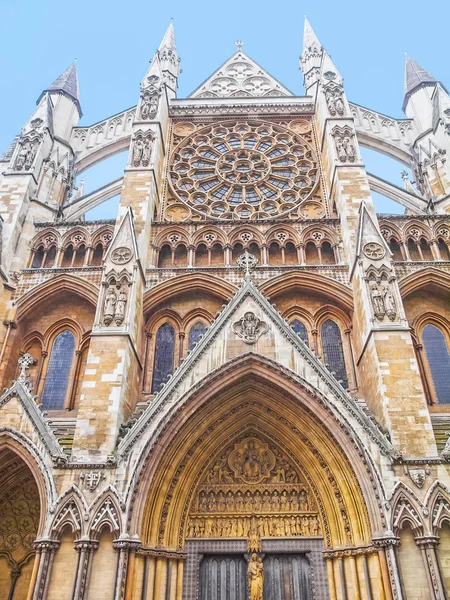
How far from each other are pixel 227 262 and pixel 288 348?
411cm

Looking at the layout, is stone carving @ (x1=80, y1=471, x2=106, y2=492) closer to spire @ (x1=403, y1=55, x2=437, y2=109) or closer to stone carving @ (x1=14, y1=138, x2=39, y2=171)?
stone carving @ (x1=14, y1=138, x2=39, y2=171)

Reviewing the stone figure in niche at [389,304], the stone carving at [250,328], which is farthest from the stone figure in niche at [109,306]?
the stone figure in niche at [389,304]

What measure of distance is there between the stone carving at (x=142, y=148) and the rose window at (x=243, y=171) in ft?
5.12

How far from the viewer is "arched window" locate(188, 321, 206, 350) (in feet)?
47.1

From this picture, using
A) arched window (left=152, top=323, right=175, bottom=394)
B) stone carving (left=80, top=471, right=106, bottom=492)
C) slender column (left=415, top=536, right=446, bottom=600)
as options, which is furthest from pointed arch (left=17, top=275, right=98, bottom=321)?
slender column (left=415, top=536, right=446, bottom=600)

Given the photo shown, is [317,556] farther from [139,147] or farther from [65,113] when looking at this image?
[65,113]

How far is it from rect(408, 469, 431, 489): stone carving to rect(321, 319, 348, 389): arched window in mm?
3588

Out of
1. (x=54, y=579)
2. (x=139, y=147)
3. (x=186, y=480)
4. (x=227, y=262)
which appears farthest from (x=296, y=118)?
(x=54, y=579)

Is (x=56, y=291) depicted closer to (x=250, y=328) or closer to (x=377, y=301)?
(x=250, y=328)

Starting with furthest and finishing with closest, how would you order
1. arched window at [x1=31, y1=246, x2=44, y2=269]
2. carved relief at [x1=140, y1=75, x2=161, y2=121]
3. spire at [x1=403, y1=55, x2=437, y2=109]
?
spire at [x1=403, y1=55, x2=437, y2=109]
carved relief at [x1=140, y1=75, x2=161, y2=121]
arched window at [x1=31, y1=246, x2=44, y2=269]

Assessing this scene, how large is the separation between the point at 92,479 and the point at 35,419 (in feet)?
6.57

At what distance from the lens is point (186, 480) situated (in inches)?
456

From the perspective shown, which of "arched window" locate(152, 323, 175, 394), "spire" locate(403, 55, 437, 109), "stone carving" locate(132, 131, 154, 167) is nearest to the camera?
"arched window" locate(152, 323, 175, 394)

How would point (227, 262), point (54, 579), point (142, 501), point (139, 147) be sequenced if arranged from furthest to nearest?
point (139, 147), point (227, 262), point (142, 501), point (54, 579)
